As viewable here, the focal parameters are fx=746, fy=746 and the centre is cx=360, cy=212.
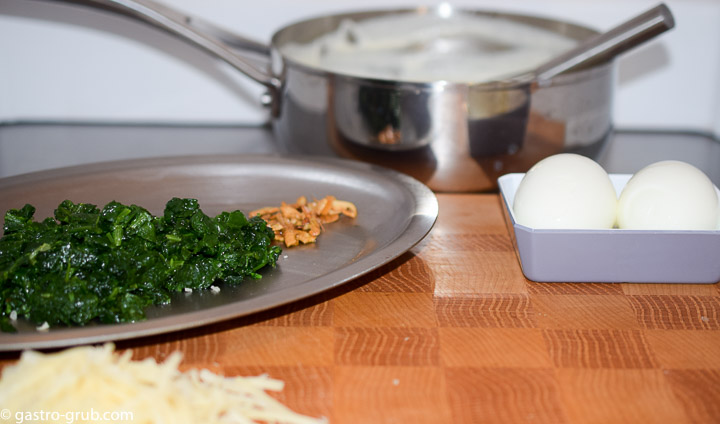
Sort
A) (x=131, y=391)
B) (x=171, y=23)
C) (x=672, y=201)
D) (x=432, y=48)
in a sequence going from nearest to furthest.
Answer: (x=131, y=391), (x=672, y=201), (x=171, y=23), (x=432, y=48)

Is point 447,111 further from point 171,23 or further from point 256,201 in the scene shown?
point 171,23

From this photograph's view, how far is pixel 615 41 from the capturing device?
128cm

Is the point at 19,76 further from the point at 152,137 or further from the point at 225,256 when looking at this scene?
the point at 225,256

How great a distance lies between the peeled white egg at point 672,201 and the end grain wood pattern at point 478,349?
0.31 feet

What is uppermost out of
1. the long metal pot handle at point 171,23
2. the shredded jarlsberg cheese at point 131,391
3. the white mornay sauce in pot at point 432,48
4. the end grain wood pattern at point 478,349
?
the long metal pot handle at point 171,23

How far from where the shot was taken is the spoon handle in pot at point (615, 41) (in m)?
1.26

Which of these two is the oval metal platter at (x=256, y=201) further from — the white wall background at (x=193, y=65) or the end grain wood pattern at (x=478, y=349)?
the white wall background at (x=193, y=65)

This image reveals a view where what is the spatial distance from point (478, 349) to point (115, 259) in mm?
459

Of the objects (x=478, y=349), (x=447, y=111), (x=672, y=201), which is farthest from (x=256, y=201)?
(x=672, y=201)

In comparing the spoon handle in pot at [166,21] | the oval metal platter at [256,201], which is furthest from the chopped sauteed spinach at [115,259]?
the spoon handle in pot at [166,21]

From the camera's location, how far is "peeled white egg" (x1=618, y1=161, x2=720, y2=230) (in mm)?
1000

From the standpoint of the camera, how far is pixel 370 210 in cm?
120

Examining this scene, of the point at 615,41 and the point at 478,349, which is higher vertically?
the point at 615,41

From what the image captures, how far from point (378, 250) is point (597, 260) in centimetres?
30
